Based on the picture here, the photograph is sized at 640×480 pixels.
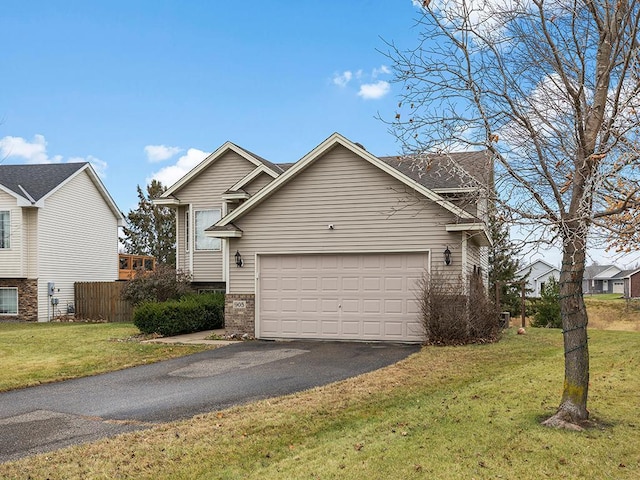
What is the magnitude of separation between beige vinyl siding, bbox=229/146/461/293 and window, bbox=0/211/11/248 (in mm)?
13252

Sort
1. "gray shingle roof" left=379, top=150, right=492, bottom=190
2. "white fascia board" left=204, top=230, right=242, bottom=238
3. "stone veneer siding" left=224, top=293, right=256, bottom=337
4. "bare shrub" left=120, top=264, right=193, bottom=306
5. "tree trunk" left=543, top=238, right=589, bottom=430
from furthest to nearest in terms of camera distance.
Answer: "bare shrub" left=120, top=264, right=193, bottom=306, "stone veneer siding" left=224, top=293, right=256, bottom=337, "white fascia board" left=204, top=230, right=242, bottom=238, "gray shingle roof" left=379, top=150, right=492, bottom=190, "tree trunk" left=543, top=238, right=589, bottom=430

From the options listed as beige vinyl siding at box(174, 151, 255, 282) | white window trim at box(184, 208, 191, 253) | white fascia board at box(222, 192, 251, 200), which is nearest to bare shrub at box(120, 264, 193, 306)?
beige vinyl siding at box(174, 151, 255, 282)

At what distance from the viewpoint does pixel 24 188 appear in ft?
81.9

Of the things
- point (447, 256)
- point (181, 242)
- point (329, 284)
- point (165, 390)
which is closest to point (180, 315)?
point (329, 284)

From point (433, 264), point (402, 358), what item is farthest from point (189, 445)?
point (433, 264)

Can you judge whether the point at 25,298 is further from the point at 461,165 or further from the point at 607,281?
the point at 607,281

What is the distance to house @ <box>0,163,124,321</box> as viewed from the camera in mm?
24375

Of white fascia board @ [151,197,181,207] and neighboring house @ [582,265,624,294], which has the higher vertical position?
white fascia board @ [151,197,181,207]

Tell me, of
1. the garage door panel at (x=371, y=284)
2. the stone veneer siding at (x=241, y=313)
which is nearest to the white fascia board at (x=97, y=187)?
the stone veneer siding at (x=241, y=313)

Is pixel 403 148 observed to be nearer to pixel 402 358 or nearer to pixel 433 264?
pixel 402 358

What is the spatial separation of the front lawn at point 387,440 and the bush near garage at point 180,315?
915 cm

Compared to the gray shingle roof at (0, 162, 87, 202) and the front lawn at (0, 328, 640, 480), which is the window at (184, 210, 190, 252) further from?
the front lawn at (0, 328, 640, 480)

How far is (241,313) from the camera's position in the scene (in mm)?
16422

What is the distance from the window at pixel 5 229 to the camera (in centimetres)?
2444
